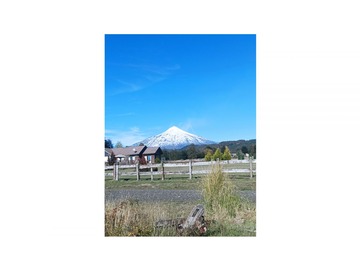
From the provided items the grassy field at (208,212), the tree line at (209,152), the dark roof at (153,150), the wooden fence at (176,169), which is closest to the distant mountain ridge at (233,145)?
the tree line at (209,152)

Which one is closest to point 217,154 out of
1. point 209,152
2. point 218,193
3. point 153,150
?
point 209,152

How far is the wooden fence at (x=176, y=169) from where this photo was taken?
5633 millimetres

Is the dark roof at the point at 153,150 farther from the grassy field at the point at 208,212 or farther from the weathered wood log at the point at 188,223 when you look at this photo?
the weathered wood log at the point at 188,223

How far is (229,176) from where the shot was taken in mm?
5473

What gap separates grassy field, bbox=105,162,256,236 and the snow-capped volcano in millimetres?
529

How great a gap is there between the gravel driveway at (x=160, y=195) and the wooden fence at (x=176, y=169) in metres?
0.30

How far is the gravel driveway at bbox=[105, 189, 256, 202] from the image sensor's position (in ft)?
17.9

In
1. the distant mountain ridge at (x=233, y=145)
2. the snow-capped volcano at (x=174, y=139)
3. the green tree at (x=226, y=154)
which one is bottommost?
the green tree at (x=226, y=154)

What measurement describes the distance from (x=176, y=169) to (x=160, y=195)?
553 mm
